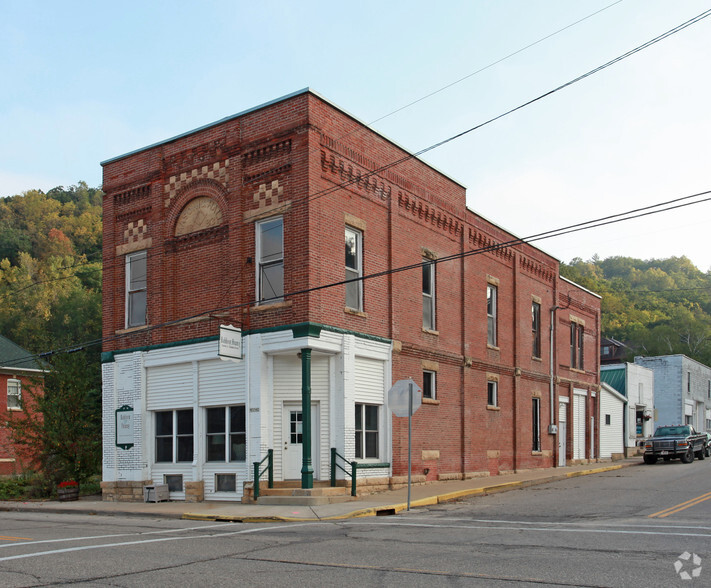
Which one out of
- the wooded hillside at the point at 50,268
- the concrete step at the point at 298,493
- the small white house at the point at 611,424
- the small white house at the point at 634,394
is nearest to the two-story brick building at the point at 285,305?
the concrete step at the point at 298,493

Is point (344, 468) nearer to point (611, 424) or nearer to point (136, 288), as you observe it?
point (136, 288)

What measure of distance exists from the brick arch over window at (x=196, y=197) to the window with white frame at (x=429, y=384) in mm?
8085

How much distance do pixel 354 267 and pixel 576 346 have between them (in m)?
19.8

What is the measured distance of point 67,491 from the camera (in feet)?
74.1

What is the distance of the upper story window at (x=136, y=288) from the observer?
23594 mm

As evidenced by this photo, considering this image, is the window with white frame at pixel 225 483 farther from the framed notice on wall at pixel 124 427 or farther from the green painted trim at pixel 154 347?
the green painted trim at pixel 154 347

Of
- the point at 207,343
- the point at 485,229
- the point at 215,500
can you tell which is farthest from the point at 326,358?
the point at 485,229

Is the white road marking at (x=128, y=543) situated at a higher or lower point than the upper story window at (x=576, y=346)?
lower

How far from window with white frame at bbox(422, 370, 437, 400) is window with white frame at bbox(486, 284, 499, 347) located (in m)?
5.06

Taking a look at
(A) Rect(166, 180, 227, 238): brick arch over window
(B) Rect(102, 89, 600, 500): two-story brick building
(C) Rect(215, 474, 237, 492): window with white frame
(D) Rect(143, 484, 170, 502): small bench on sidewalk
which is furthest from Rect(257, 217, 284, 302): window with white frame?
(D) Rect(143, 484, 170, 502): small bench on sidewalk

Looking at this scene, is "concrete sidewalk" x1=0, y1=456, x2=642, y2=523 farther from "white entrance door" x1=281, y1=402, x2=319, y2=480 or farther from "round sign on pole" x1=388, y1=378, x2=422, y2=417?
"round sign on pole" x1=388, y1=378, x2=422, y2=417

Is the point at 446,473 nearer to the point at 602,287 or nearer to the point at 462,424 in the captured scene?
the point at 462,424

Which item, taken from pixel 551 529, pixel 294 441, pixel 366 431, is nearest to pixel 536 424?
pixel 366 431

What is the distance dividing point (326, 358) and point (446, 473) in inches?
263
